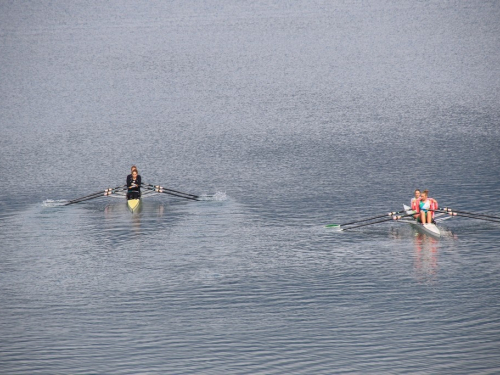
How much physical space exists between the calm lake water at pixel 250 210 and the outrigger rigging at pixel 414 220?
1.40 feet

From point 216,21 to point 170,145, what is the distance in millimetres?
68768

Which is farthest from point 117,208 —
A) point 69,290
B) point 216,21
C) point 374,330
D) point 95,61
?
point 216,21

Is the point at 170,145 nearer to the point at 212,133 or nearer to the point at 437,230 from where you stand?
the point at 212,133

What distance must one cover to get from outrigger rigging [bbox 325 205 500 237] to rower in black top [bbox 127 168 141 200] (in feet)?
34.3

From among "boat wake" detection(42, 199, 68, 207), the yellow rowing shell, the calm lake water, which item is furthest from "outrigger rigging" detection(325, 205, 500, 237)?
"boat wake" detection(42, 199, 68, 207)

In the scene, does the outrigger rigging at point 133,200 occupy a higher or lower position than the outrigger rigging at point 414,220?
higher

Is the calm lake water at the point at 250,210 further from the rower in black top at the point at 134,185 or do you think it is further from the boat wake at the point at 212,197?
the rower in black top at the point at 134,185

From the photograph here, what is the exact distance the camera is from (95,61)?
98062mm

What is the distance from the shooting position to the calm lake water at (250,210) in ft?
89.7

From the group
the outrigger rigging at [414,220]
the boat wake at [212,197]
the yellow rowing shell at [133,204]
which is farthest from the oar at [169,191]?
the outrigger rigging at [414,220]

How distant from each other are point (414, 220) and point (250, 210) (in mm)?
8524

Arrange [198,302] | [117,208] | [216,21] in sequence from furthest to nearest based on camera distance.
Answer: [216,21] < [117,208] < [198,302]

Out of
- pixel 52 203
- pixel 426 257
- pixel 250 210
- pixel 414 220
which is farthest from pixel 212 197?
pixel 426 257

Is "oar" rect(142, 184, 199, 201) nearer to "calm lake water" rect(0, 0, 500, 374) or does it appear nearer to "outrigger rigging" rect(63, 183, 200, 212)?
"outrigger rigging" rect(63, 183, 200, 212)
